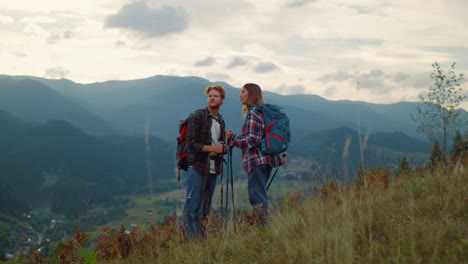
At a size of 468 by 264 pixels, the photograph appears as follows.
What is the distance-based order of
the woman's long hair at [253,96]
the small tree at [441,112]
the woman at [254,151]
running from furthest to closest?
the small tree at [441,112], the woman's long hair at [253,96], the woman at [254,151]

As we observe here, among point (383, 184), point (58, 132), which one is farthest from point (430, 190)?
point (58, 132)

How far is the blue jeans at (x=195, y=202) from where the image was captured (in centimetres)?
453

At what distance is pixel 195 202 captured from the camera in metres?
4.54

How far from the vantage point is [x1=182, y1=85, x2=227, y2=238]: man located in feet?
14.8

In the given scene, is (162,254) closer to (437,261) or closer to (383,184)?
(437,261)

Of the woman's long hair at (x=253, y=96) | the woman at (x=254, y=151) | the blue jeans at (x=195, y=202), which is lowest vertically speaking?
the blue jeans at (x=195, y=202)

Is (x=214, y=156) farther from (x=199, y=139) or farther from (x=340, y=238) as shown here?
(x=340, y=238)

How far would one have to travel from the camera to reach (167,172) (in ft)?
620

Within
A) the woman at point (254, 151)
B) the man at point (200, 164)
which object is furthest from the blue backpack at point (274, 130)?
the man at point (200, 164)

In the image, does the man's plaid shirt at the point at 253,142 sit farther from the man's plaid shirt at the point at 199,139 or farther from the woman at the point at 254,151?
the man's plaid shirt at the point at 199,139

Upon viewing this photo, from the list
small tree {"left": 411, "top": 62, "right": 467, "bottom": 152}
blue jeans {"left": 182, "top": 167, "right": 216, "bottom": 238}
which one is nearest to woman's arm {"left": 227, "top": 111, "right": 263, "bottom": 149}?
blue jeans {"left": 182, "top": 167, "right": 216, "bottom": 238}

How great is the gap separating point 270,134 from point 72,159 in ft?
605

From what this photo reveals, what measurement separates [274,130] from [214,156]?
0.89 m

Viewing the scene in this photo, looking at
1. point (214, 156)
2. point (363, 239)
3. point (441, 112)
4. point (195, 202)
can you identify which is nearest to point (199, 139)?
point (214, 156)
